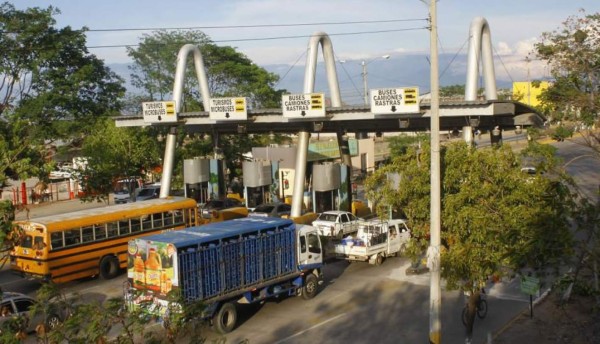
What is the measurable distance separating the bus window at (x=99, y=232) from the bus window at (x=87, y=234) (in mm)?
149

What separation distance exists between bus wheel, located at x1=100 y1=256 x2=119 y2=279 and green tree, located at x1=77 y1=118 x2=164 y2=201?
12.7 metres

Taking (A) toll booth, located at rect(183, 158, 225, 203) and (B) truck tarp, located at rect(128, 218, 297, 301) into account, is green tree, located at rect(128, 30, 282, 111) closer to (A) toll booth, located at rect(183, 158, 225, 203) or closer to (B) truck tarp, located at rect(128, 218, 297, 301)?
(A) toll booth, located at rect(183, 158, 225, 203)

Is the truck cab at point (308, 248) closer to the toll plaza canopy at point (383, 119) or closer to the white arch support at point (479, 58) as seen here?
the toll plaza canopy at point (383, 119)

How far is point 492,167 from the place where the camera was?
44.1ft

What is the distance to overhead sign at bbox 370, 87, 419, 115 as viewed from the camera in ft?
85.8

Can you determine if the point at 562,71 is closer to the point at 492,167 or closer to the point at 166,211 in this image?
the point at 492,167

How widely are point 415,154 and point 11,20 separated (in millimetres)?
36362

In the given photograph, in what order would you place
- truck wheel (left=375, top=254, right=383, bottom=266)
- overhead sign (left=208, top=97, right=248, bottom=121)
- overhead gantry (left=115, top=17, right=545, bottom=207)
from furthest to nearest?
overhead sign (left=208, top=97, right=248, bottom=121)
overhead gantry (left=115, top=17, right=545, bottom=207)
truck wheel (left=375, top=254, right=383, bottom=266)

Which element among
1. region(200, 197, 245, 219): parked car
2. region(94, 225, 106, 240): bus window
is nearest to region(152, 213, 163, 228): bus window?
region(94, 225, 106, 240): bus window

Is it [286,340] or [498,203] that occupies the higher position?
[498,203]

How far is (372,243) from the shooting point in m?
24.5

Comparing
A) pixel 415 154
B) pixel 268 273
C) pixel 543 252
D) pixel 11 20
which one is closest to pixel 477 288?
pixel 415 154

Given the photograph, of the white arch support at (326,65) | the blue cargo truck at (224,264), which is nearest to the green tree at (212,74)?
the white arch support at (326,65)

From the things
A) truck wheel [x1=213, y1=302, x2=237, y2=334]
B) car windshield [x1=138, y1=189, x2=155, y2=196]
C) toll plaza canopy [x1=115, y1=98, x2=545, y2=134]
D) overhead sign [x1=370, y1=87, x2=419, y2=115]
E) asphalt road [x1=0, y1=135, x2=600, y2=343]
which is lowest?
asphalt road [x1=0, y1=135, x2=600, y2=343]
